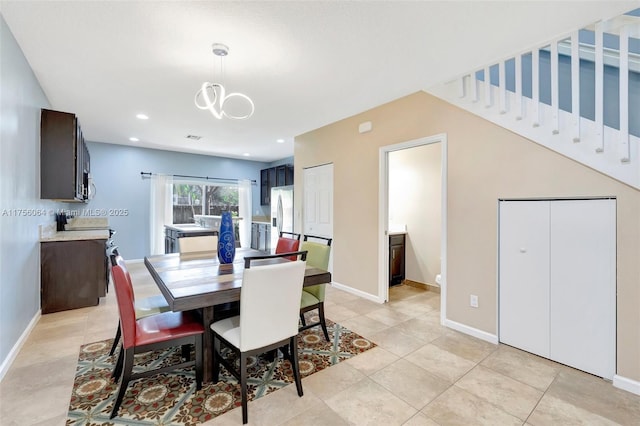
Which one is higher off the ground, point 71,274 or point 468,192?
point 468,192

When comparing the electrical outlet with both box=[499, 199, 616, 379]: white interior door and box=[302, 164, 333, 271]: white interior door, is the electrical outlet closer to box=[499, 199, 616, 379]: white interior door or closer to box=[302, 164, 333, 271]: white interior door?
box=[499, 199, 616, 379]: white interior door

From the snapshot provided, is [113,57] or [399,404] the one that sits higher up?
[113,57]

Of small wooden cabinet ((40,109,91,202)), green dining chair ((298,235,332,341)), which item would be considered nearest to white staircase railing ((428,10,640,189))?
green dining chair ((298,235,332,341))

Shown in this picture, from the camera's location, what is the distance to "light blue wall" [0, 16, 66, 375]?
2131mm

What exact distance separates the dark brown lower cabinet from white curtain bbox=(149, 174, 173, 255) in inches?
104

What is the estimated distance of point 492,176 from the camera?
2705mm

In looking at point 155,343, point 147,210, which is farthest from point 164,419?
point 147,210

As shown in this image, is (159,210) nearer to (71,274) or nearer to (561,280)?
(71,274)

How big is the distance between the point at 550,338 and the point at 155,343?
299cm

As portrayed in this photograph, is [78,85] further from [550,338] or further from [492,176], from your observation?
[550,338]

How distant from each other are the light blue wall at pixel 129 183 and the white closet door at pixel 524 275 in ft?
21.1

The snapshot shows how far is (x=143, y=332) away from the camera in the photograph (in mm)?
1799

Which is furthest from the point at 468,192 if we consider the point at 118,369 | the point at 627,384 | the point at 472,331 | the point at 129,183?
the point at 129,183

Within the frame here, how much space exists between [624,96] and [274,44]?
259cm
